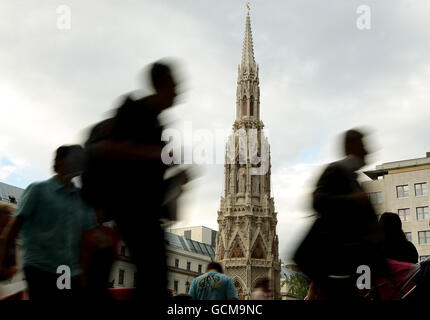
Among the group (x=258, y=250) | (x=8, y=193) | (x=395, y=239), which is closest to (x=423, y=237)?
(x=258, y=250)

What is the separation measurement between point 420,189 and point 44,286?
Answer: 5473 cm

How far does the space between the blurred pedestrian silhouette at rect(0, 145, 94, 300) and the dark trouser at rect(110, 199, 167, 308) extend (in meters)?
0.70

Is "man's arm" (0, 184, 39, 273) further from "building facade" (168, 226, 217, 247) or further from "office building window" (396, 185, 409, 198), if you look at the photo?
"building facade" (168, 226, 217, 247)

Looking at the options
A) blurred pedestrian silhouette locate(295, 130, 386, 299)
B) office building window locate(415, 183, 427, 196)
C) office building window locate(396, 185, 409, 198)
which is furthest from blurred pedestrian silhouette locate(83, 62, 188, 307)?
office building window locate(396, 185, 409, 198)

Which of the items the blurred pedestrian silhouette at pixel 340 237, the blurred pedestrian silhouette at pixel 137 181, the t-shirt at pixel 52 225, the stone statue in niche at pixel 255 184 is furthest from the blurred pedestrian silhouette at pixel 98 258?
the stone statue in niche at pixel 255 184

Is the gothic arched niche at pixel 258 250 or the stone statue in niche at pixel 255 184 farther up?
the stone statue in niche at pixel 255 184

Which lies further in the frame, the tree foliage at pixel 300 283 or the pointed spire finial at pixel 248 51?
the pointed spire finial at pixel 248 51

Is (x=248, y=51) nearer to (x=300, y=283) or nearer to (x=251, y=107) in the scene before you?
(x=251, y=107)

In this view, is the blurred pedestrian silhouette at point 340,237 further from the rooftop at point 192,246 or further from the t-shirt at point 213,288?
the rooftop at point 192,246

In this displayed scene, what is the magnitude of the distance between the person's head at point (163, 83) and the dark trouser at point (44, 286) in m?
1.81

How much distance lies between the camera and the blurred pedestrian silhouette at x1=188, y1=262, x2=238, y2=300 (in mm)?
6609

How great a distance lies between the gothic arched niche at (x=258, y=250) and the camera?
62469mm

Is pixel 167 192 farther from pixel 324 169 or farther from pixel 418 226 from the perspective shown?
pixel 418 226

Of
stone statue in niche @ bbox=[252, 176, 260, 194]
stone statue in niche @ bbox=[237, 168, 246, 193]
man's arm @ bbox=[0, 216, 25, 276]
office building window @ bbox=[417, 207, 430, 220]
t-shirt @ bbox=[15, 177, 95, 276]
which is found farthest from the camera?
stone statue in niche @ bbox=[252, 176, 260, 194]
